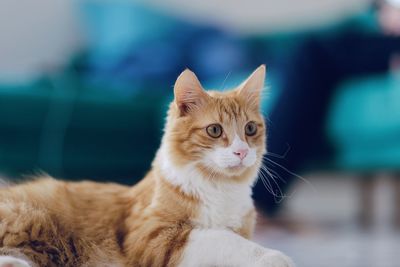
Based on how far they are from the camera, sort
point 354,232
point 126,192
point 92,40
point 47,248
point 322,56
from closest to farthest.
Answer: point 47,248 → point 126,192 → point 354,232 → point 322,56 → point 92,40

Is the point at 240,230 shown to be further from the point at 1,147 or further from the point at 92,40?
the point at 92,40

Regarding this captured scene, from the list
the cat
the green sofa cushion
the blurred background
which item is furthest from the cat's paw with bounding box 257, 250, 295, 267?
the green sofa cushion

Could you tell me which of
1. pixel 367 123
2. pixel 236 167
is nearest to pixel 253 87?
pixel 236 167

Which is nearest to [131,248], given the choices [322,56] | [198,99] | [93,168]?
[198,99]

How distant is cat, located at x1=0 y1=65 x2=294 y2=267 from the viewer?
4.09 feet

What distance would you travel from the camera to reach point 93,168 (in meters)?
2.90

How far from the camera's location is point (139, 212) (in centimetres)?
133

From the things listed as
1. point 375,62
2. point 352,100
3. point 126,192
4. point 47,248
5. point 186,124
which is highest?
point 375,62

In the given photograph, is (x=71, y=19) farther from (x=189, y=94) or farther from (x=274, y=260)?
(x=274, y=260)

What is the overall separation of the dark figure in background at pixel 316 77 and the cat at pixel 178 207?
4.26 feet

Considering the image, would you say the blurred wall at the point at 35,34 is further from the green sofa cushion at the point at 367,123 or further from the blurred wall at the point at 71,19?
the green sofa cushion at the point at 367,123

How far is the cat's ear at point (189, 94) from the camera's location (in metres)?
1.32

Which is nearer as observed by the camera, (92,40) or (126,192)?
(126,192)

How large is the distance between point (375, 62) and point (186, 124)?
2.03 m
